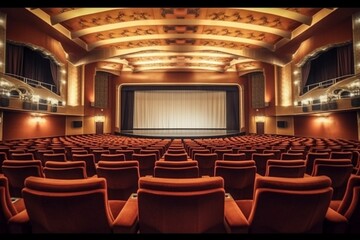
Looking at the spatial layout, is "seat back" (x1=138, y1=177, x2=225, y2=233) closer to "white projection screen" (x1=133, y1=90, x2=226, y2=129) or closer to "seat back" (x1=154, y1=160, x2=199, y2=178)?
"seat back" (x1=154, y1=160, x2=199, y2=178)

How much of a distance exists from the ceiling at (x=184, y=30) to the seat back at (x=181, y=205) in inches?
399

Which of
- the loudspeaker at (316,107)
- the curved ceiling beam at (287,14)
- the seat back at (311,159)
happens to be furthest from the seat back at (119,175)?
the loudspeaker at (316,107)

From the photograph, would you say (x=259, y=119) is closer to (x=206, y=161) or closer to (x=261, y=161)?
(x=261, y=161)

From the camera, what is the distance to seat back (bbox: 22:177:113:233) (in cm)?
122

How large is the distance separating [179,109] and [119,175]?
2107 cm

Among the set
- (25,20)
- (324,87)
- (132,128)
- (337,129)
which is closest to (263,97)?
(324,87)

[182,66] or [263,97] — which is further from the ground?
[182,66]

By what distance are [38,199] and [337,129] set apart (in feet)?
48.3

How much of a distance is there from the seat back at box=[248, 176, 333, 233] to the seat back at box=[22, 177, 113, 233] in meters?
0.95

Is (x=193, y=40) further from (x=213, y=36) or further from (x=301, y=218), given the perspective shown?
(x=301, y=218)

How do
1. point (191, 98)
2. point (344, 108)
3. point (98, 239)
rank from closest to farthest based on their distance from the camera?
point (98, 239), point (344, 108), point (191, 98)

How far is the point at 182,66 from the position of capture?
1777cm

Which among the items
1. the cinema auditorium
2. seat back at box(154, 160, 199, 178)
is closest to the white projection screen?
the cinema auditorium

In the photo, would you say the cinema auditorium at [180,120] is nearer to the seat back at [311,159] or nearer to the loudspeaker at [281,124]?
the seat back at [311,159]
